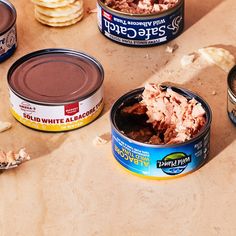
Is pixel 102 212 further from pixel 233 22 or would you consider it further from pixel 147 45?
pixel 233 22

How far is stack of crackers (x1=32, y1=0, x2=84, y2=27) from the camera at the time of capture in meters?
2.31

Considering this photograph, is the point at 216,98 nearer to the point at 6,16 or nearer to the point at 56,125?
the point at 56,125

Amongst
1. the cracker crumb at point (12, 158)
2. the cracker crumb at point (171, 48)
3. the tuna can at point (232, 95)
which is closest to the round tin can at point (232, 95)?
the tuna can at point (232, 95)

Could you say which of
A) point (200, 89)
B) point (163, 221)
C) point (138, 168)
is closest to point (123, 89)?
point (200, 89)

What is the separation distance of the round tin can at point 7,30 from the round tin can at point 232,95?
24.5 inches

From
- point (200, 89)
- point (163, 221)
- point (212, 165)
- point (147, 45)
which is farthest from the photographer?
point (147, 45)

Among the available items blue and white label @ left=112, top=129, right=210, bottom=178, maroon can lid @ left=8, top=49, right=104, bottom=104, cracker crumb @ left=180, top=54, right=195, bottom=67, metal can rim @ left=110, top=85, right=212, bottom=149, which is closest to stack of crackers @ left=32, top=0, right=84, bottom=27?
maroon can lid @ left=8, top=49, right=104, bottom=104

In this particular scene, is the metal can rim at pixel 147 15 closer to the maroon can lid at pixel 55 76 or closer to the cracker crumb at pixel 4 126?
the maroon can lid at pixel 55 76

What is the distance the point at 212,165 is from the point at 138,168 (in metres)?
0.18

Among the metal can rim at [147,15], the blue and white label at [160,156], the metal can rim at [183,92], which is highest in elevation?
the metal can rim at [147,15]

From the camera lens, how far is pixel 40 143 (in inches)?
77.0

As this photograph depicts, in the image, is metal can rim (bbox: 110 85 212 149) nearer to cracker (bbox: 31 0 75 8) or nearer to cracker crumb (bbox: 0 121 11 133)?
cracker crumb (bbox: 0 121 11 133)

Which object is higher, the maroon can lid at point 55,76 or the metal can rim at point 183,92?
the metal can rim at point 183,92

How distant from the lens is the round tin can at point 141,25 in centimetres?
221
